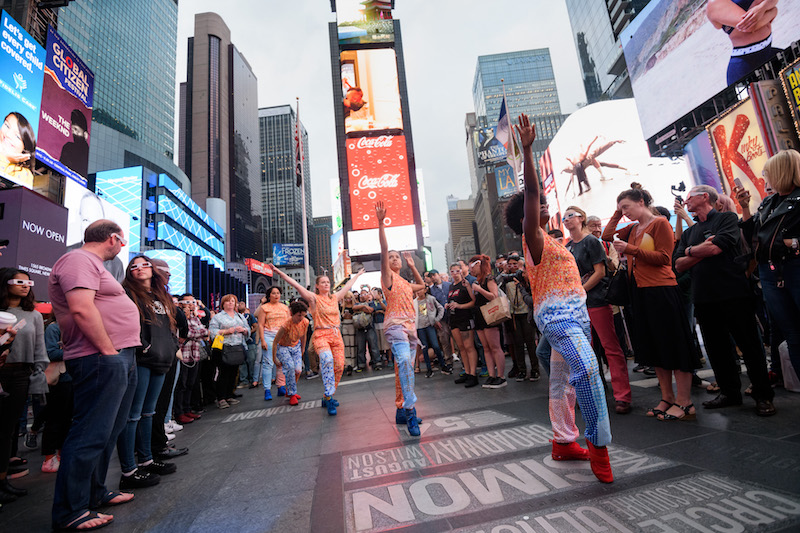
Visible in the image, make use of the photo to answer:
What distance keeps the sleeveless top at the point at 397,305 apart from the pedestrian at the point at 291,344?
88.3 inches

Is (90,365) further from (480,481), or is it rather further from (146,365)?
(480,481)

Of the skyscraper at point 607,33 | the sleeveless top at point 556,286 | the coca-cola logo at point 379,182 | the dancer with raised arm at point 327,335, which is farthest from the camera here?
the skyscraper at point 607,33

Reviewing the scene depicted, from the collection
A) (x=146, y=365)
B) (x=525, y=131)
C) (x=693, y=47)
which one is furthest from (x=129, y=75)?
(x=525, y=131)

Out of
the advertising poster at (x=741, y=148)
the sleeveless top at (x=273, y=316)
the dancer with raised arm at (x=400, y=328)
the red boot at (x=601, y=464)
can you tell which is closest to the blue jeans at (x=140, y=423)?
the dancer with raised arm at (x=400, y=328)

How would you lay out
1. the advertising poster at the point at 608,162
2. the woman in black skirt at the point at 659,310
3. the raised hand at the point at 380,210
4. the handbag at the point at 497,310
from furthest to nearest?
1. the advertising poster at the point at 608,162
2. the handbag at the point at 497,310
3. the raised hand at the point at 380,210
4. the woman in black skirt at the point at 659,310

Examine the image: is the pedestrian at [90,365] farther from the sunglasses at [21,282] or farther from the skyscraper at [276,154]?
the skyscraper at [276,154]

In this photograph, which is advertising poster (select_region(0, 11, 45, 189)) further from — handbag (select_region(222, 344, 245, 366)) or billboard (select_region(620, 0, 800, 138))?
billboard (select_region(620, 0, 800, 138))

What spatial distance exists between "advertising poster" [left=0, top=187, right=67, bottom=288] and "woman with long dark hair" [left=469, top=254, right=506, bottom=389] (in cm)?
982

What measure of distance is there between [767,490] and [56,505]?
153 inches

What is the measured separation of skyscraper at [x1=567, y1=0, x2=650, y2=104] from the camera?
43844mm

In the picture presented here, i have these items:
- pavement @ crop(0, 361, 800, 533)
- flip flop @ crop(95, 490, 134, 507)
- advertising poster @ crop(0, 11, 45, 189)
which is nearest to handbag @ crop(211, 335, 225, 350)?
pavement @ crop(0, 361, 800, 533)

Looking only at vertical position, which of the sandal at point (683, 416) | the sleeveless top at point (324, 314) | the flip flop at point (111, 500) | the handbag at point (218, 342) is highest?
the sleeveless top at point (324, 314)

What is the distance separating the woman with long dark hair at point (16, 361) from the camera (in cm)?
287

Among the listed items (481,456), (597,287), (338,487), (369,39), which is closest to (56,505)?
(338,487)
